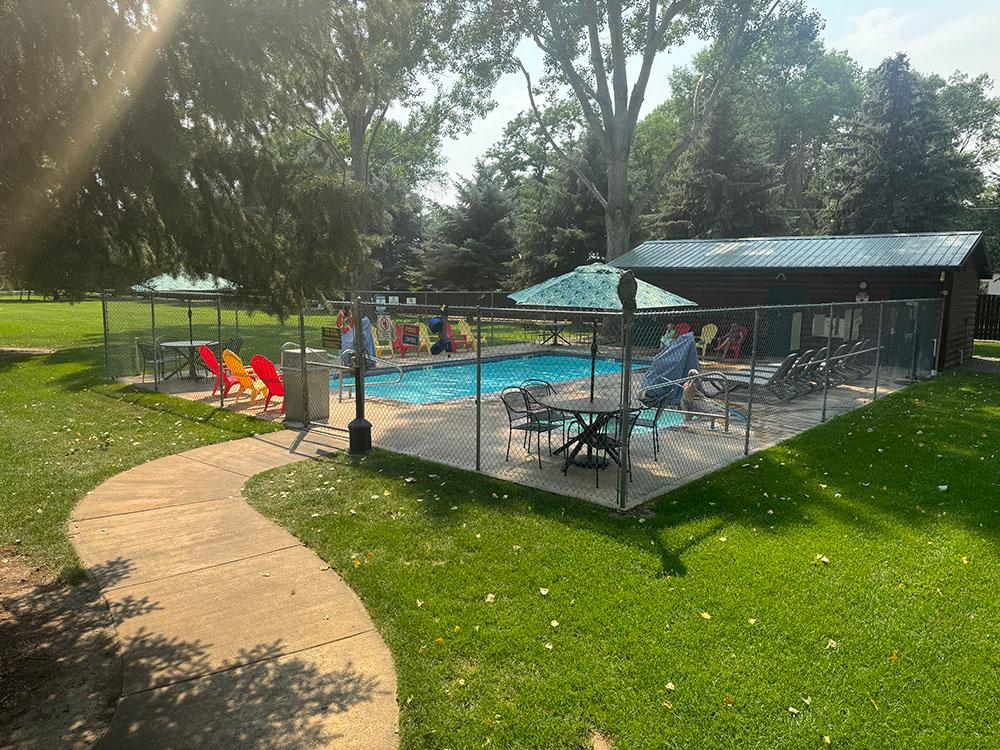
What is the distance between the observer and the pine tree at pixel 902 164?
2948cm

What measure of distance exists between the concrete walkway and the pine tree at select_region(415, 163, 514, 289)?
29.3 m

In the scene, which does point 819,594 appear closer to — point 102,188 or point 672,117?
point 102,188

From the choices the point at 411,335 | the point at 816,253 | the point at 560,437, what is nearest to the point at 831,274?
the point at 816,253

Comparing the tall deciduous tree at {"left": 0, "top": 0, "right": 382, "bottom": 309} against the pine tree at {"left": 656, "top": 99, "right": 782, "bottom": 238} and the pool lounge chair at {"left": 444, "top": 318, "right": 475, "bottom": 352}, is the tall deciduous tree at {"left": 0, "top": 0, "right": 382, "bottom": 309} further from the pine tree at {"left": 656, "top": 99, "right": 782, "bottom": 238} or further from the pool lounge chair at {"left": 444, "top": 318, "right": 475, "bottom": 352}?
the pine tree at {"left": 656, "top": 99, "right": 782, "bottom": 238}

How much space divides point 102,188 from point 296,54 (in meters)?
1.56

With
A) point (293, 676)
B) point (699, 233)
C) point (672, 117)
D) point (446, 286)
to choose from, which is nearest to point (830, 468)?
point (293, 676)

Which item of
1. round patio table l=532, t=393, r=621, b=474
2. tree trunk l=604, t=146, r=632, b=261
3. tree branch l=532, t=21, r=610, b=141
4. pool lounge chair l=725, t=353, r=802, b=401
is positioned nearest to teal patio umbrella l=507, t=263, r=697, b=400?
pool lounge chair l=725, t=353, r=802, b=401

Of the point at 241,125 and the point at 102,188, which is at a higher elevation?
the point at 241,125

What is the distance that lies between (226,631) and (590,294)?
969cm

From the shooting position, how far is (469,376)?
1717cm

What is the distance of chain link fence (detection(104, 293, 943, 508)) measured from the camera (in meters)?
7.80

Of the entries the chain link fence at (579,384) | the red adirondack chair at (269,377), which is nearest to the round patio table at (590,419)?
the chain link fence at (579,384)

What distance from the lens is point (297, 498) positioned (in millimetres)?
6953

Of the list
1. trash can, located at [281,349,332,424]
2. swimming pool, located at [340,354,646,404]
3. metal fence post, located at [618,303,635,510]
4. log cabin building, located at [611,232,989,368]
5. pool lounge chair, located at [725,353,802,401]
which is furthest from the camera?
log cabin building, located at [611,232,989,368]
